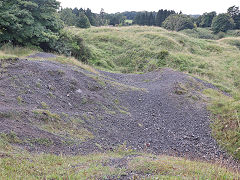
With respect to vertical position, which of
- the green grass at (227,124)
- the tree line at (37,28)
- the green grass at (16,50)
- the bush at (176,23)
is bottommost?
the green grass at (227,124)

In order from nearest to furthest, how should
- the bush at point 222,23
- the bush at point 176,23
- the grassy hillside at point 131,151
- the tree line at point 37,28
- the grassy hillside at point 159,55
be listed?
the grassy hillside at point 131,151, the tree line at point 37,28, the grassy hillside at point 159,55, the bush at point 222,23, the bush at point 176,23

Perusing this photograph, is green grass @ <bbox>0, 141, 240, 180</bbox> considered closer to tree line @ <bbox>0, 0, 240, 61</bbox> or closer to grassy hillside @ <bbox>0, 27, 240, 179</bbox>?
grassy hillside @ <bbox>0, 27, 240, 179</bbox>

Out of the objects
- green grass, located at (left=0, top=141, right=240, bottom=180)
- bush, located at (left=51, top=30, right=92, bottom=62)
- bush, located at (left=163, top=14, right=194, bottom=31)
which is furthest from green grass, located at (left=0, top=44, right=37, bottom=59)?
bush, located at (left=163, top=14, right=194, bottom=31)

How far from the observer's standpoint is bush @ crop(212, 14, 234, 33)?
156ft

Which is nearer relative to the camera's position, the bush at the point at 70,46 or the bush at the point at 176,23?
the bush at the point at 70,46

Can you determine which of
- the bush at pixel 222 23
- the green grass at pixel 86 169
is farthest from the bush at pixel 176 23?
the green grass at pixel 86 169

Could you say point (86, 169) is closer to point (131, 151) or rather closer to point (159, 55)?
point (131, 151)

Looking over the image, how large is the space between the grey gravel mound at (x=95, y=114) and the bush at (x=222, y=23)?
44.0 metres

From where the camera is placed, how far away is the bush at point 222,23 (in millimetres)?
47553

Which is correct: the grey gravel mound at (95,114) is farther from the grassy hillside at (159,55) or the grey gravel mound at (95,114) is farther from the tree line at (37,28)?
the grassy hillside at (159,55)

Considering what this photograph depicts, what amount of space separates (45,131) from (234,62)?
22609 millimetres

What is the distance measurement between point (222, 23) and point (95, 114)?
5004 cm

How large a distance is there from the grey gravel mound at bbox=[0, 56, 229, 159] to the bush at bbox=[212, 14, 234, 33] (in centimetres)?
4399

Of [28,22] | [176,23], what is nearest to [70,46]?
[28,22]
